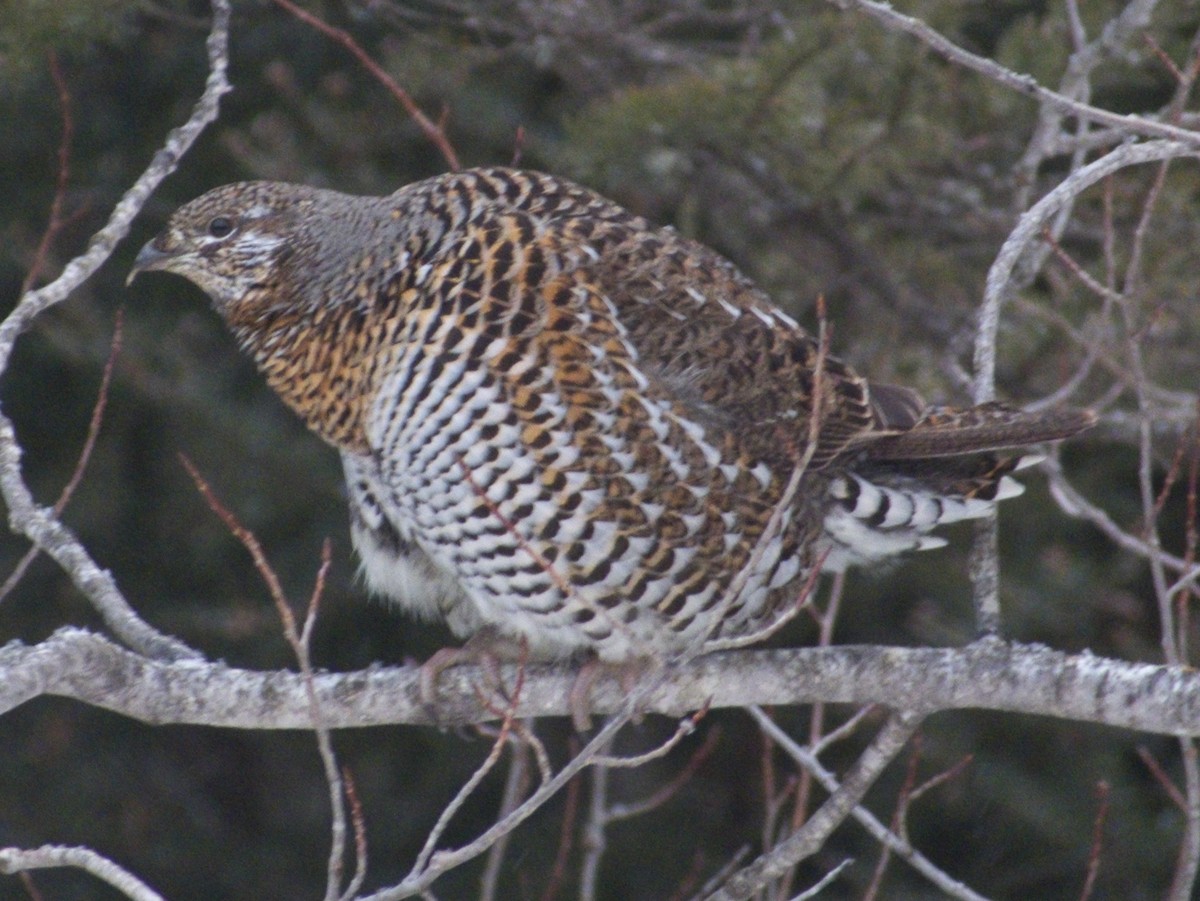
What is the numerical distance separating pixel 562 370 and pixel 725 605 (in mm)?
834

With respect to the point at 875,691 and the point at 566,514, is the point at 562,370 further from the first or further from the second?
the point at 875,691

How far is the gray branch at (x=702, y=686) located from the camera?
316 centimetres

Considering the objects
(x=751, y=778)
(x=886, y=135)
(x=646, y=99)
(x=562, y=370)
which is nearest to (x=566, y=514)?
(x=562, y=370)

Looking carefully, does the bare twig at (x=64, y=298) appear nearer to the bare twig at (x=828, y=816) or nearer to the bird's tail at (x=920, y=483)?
the bare twig at (x=828, y=816)

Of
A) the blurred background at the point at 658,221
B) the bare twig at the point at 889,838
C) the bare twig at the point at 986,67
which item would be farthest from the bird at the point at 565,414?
the blurred background at the point at 658,221

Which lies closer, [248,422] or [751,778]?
[248,422]

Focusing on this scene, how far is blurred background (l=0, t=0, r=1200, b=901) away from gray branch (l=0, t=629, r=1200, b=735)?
158 centimetres

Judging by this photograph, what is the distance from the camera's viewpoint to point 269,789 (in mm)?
6137

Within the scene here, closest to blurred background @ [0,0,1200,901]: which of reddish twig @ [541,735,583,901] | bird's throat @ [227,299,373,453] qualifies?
reddish twig @ [541,735,583,901]

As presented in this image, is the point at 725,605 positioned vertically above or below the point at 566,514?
below

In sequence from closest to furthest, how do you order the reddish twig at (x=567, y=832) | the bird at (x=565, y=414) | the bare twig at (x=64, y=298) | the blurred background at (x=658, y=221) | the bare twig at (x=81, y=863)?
1. the bare twig at (x=81, y=863)
2. the bare twig at (x=64, y=298)
3. the bird at (x=565, y=414)
4. the reddish twig at (x=567, y=832)
5. the blurred background at (x=658, y=221)

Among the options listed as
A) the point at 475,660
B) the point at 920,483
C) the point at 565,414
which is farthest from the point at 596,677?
the point at 920,483

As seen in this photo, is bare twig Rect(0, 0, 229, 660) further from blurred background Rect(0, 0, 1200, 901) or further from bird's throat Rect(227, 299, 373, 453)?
blurred background Rect(0, 0, 1200, 901)

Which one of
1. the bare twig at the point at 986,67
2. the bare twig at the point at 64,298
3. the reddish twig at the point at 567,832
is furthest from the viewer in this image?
the reddish twig at the point at 567,832
